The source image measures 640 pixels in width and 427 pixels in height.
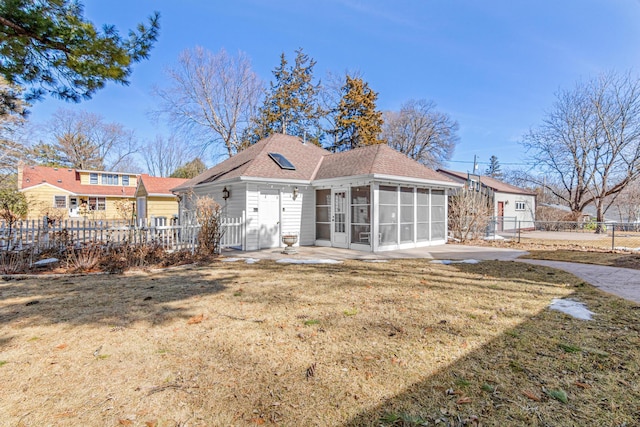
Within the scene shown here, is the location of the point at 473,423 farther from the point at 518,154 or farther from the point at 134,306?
the point at 518,154

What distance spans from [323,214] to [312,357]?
9.11m

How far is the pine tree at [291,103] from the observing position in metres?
24.2

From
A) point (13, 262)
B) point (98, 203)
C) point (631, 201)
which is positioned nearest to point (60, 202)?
point (98, 203)

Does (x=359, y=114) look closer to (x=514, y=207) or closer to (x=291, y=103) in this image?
(x=291, y=103)

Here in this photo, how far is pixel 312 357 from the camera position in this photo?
9.73 feet

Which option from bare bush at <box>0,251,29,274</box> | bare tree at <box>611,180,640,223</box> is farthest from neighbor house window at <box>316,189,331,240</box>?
bare tree at <box>611,180,640,223</box>

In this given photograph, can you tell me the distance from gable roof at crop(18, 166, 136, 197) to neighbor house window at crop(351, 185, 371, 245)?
86.5ft

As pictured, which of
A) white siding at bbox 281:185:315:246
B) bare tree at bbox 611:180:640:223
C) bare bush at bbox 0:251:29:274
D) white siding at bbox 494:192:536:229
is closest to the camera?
bare bush at bbox 0:251:29:274

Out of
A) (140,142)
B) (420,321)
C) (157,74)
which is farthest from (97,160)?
(420,321)

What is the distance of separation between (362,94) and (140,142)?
27.4 metres

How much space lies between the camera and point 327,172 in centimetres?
1202

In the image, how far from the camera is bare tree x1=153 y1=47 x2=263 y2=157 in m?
22.2

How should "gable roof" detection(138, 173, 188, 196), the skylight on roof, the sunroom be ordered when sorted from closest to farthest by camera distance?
the sunroom < the skylight on roof < "gable roof" detection(138, 173, 188, 196)

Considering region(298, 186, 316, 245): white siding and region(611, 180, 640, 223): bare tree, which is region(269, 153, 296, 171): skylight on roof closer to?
region(298, 186, 316, 245): white siding
